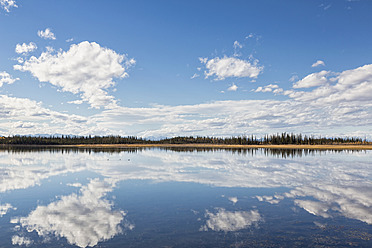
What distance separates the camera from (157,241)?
11789 mm

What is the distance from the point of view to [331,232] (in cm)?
Result: 1285

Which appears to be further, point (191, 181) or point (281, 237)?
point (191, 181)

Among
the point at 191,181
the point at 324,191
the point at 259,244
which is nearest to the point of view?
the point at 259,244

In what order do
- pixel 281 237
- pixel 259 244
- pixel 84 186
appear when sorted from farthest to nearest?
pixel 84 186 → pixel 281 237 → pixel 259 244

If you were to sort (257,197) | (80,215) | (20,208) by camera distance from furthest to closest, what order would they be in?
(257,197) → (20,208) → (80,215)

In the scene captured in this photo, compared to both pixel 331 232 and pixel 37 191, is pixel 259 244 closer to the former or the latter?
pixel 331 232

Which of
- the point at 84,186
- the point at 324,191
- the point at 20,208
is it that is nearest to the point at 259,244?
the point at 324,191

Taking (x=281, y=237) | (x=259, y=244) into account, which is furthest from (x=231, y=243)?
(x=281, y=237)

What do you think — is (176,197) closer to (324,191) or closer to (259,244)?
(259,244)

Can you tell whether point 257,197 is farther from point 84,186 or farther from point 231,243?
point 84,186

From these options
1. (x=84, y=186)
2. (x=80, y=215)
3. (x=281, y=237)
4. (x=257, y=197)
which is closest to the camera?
(x=281, y=237)

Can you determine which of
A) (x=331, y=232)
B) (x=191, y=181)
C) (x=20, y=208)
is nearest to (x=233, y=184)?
(x=191, y=181)

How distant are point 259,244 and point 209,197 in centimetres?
1006

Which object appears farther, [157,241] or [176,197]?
[176,197]
